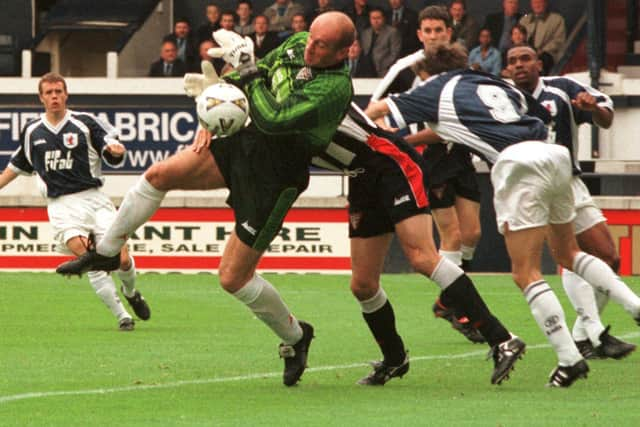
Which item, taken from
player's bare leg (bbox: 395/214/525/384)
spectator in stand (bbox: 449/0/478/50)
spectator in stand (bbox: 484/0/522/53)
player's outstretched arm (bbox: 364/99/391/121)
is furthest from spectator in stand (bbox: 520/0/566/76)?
player's bare leg (bbox: 395/214/525/384)

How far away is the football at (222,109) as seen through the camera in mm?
8719

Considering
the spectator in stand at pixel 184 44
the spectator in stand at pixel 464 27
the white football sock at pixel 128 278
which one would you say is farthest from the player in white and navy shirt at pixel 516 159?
the spectator in stand at pixel 184 44

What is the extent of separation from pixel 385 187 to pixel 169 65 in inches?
621

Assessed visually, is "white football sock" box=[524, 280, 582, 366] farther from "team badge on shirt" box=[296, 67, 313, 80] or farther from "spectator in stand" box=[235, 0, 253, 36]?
"spectator in stand" box=[235, 0, 253, 36]

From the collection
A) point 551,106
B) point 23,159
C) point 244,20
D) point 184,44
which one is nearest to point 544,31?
point 244,20

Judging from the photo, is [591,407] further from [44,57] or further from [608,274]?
[44,57]

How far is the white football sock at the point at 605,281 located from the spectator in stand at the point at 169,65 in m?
15.4

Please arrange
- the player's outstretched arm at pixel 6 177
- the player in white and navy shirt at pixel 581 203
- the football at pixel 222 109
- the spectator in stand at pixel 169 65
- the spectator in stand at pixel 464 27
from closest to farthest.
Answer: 1. the football at pixel 222 109
2. the player in white and navy shirt at pixel 581 203
3. the player's outstretched arm at pixel 6 177
4. the spectator in stand at pixel 464 27
5. the spectator in stand at pixel 169 65

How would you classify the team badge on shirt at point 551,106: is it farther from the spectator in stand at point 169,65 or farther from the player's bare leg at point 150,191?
the spectator in stand at point 169,65

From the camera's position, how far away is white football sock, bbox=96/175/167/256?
29.9ft

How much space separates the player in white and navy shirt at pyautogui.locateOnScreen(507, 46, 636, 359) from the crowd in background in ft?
36.0

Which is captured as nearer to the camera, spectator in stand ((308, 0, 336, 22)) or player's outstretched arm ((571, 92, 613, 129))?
player's outstretched arm ((571, 92, 613, 129))

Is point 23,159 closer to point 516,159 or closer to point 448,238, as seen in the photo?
point 448,238

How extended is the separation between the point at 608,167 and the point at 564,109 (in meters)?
10.9
